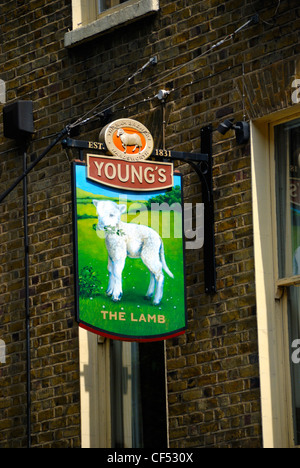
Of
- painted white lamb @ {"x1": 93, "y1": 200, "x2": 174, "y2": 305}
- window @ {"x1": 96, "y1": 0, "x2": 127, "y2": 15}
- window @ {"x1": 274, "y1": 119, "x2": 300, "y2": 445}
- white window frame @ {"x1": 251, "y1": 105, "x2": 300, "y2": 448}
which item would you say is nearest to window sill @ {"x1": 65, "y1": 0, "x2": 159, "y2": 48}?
window @ {"x1": 96, "y1": 0, "x2": 127, "y2": 15}

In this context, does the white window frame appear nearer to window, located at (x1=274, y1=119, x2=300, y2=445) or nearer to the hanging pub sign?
window, located at (x1=274, y1=119, x2=300, y2=445)

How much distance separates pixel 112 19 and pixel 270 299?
3.50m

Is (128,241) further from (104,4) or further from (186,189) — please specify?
(104,4)

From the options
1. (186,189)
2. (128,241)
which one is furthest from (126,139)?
(186,189)

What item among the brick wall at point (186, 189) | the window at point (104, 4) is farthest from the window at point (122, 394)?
the window at point (104, 4)

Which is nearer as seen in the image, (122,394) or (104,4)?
(122,394)

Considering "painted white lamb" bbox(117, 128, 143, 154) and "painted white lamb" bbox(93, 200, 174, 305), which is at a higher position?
"painted white lamb" bbox(117, 128, 143, 154)

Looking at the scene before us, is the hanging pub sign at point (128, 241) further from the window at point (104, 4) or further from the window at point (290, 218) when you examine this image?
the window at point (104, 4)

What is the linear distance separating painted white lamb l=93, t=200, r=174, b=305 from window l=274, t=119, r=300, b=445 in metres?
1.07

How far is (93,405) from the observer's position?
12.1 m

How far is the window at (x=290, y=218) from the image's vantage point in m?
10.7

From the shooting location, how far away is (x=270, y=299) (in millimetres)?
10805

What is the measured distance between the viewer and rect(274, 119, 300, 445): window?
10.7 metres
